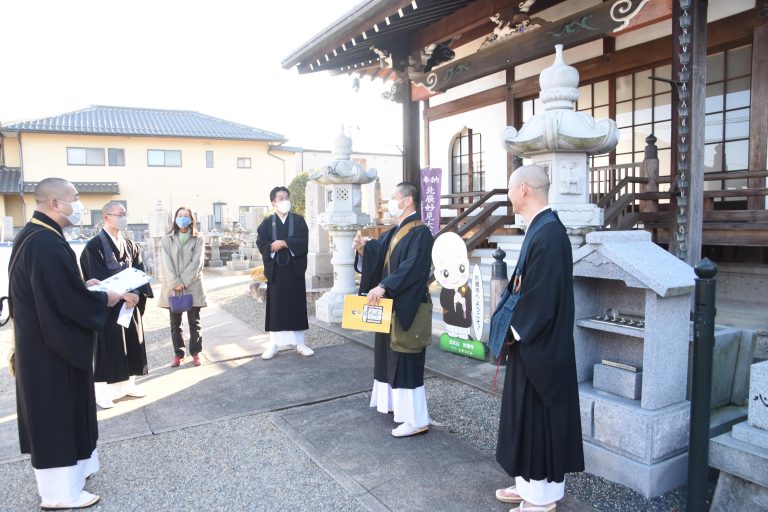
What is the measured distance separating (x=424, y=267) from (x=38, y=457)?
9.09 ft

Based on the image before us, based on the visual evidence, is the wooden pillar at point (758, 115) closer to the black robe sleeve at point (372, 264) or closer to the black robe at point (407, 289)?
the black robe at point (407, 289)

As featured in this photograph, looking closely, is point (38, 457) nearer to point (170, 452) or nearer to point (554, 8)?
point (170, 452)

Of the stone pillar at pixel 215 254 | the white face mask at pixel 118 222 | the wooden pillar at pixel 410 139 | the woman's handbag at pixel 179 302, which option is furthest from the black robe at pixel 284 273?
the stone pillar at pixel 215 254

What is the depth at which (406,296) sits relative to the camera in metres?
4.07

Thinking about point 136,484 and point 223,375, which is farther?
point 223,375

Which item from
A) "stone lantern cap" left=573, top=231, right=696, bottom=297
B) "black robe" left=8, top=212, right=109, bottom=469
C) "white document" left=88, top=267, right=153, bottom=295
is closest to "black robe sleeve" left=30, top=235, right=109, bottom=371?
"black robe" left=8, top=212, right=109, bottom=469

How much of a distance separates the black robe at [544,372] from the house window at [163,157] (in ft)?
98.6

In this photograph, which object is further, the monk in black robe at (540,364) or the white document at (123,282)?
the white document at (123,282)

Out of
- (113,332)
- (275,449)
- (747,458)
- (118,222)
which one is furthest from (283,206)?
(747,458)

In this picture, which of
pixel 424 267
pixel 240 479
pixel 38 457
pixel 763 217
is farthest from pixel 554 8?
pixel 38 457

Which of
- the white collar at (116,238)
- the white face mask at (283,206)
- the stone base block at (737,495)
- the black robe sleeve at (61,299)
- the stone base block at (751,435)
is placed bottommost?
the stone base block at (737,495)

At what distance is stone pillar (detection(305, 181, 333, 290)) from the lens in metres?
11.1

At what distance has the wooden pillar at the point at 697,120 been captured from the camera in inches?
204

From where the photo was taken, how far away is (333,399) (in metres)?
4.97
